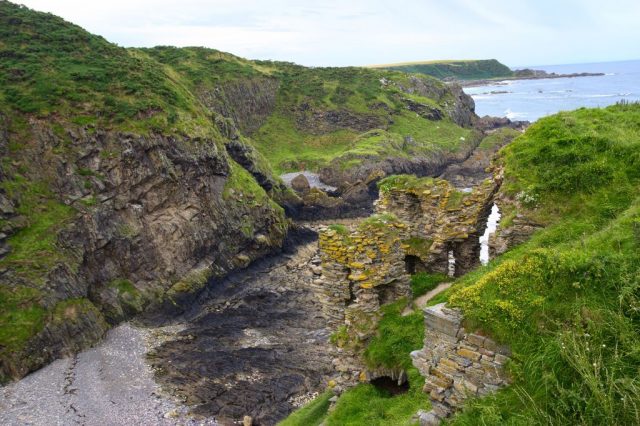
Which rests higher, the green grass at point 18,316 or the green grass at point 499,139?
the green grass at point 499,139

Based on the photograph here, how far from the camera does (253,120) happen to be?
3403 inches

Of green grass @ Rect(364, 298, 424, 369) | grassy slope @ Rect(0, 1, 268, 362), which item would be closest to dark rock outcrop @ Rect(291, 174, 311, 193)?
grassy slope @ Rect(0, 1, 268, 362)

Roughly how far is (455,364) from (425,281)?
8374mm

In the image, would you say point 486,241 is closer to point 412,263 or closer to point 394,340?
point 412,263

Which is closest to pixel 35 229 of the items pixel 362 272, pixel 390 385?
pixel 362 272

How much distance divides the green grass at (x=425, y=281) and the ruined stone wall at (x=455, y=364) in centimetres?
703

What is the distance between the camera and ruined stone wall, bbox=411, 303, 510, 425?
8344 mm

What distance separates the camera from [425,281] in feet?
56.1

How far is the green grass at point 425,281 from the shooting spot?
16766 mm

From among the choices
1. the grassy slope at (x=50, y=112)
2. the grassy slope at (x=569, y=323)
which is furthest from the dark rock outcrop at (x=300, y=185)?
the grassy slope at (x=569, y=323)

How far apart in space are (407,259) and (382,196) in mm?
2890

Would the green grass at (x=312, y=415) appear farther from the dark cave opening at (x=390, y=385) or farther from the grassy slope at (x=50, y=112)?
the grassy slope at (x=50, y=112)

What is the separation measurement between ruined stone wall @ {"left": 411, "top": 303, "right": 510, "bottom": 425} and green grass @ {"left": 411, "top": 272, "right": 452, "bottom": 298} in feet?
23.0

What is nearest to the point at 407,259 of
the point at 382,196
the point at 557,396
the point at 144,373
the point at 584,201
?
the point at 382,196
